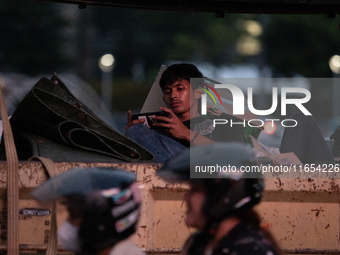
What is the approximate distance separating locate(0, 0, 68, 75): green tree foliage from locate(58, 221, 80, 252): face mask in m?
9.22

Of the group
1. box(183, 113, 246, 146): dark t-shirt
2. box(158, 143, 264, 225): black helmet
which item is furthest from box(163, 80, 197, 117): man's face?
box(158, 143, 264, 225): black helmet

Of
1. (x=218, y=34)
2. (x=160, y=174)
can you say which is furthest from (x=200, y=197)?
(x=218, y=34)

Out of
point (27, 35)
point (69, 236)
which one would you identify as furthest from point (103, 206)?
point (27, 35)

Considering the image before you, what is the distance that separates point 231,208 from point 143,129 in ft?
4.09

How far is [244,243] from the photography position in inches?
53.9

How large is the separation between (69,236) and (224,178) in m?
0.59

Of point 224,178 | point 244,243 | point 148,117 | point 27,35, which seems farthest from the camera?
point 27,35

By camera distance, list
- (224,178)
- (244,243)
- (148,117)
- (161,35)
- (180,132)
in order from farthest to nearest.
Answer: (161,35)
(148,117)
(180,132)
(224,178)
(244,243)

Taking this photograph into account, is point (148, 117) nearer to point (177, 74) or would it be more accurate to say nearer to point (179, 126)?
point (179, 126)

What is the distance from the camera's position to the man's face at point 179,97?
9.89ft

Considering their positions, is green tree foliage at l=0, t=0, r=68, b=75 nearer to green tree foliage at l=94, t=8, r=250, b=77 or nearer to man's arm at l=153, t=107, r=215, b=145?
green tree foliage at l=94, t=8, r=250, b=77

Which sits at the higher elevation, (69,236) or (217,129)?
(217,129)

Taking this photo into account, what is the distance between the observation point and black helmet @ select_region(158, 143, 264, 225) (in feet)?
4.73

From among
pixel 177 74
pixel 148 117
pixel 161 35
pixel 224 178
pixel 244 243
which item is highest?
pixel 161 35
